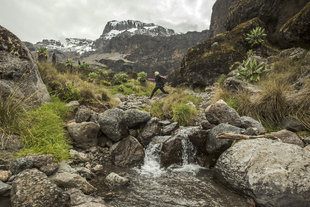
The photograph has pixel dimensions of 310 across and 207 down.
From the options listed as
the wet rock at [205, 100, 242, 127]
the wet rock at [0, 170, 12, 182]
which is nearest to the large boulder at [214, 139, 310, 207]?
the wet rock at [205, 100, 242, 127]

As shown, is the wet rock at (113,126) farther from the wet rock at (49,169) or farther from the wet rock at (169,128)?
the wet rock at (49,169)

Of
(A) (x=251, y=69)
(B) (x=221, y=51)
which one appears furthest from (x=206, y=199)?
(B) (x=221, y=51)

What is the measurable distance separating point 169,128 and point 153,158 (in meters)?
1.28

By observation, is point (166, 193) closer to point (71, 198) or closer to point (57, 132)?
point (71, 198)

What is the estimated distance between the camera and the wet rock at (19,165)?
1988mm

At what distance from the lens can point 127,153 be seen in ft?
13.6

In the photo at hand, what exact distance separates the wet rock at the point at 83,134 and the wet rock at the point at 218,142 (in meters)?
3.15

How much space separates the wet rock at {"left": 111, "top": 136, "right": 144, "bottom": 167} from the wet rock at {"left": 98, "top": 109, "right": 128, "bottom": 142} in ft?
0.79

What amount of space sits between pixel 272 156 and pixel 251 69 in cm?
642

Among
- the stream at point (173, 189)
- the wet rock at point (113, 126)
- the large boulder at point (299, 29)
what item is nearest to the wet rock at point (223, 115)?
the stream at point (173, 189)

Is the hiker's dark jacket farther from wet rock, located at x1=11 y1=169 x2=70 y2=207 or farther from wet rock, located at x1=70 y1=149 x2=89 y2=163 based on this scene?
wet rock, located at x1=11 y1=169 x2=70 y2=207

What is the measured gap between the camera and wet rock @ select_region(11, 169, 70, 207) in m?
1.63

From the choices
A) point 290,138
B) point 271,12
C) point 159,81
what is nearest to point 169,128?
point 290,138

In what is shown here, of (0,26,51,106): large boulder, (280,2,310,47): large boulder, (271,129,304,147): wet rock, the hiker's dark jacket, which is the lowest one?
(271,129,304,147): wet rock
